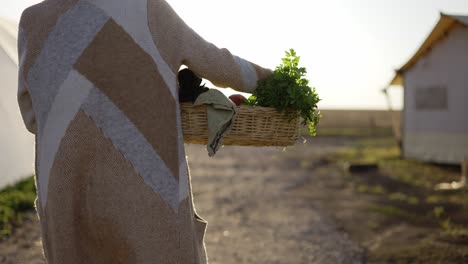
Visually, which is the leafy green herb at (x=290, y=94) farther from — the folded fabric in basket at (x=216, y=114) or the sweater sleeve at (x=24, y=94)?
the sweater sleeve at (x=24, y=94)

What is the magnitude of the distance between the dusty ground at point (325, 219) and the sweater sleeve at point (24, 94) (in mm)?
1249

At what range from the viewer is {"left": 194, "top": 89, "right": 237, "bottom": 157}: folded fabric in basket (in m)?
2.78

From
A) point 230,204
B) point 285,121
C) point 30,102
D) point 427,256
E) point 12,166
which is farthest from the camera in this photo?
point 230,204

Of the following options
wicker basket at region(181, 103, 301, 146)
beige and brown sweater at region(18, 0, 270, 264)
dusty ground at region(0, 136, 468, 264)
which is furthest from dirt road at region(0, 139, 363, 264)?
beige and brown sweater at region(18, 0, 270, 264)

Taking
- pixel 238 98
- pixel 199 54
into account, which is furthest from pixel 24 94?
pixel 238 98

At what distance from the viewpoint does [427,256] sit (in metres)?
5.72

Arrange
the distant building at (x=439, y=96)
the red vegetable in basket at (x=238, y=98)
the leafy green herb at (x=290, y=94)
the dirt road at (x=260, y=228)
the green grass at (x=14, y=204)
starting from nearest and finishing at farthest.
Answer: the leafy green herb at (x=290, y=94), the red vegetable in basket at (x=238, y=98), the dirt road at (x=260, y=228), the green grass at (x=14, y=204), the distant building at (x=439, y=96)

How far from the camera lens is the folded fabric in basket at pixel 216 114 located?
278cm

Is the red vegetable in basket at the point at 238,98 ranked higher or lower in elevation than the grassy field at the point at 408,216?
higher

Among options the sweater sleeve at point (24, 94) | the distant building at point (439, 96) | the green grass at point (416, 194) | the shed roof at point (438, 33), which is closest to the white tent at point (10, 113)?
the sweater sleeve at point (24, 94)

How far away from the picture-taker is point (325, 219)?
7.79 m

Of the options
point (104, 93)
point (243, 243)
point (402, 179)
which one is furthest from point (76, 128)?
point (402, 179)

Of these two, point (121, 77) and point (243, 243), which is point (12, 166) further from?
point (121, 77)

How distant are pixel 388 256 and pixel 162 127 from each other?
3798 mm
